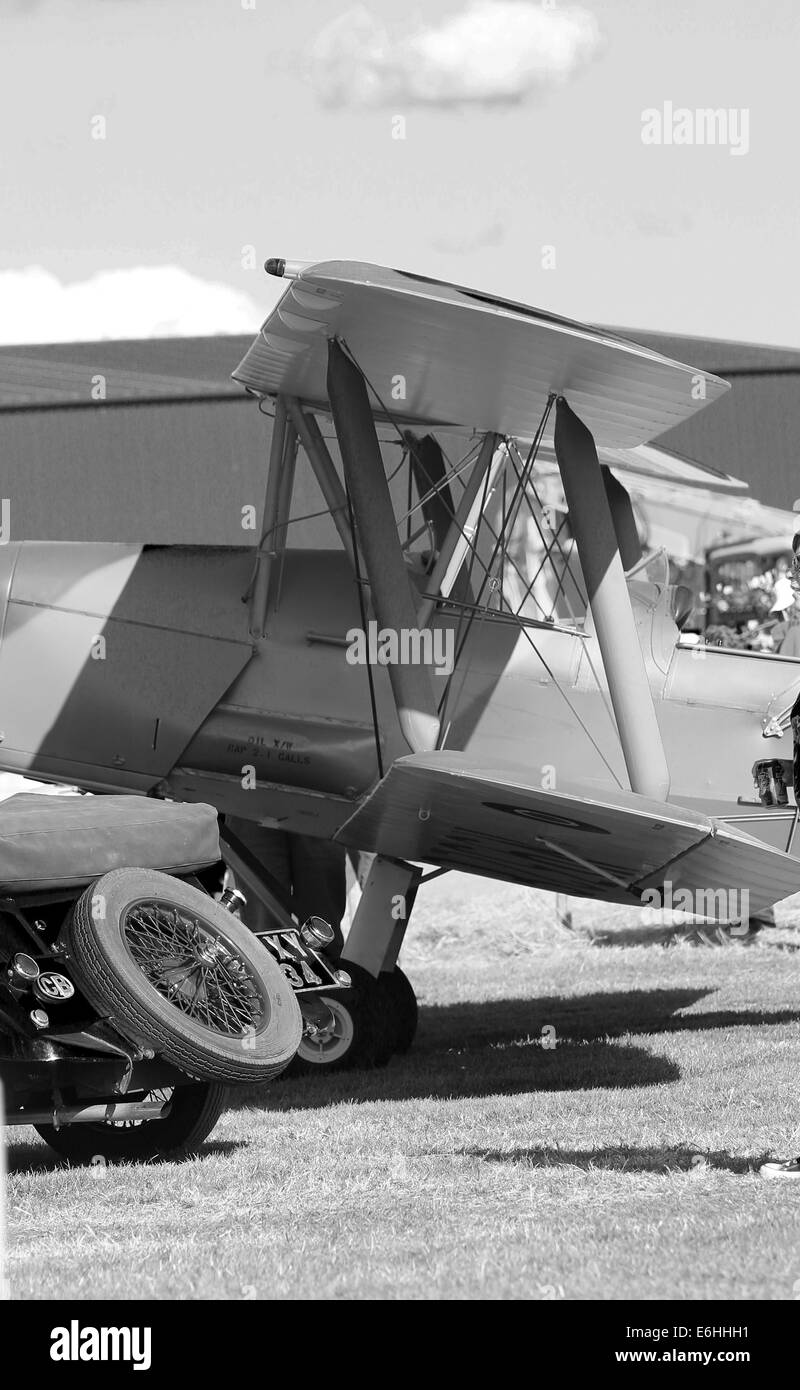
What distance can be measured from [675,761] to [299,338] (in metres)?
2.91

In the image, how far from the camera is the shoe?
15.5ft

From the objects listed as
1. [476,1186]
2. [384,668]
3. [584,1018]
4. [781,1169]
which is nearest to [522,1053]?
[584,1018]

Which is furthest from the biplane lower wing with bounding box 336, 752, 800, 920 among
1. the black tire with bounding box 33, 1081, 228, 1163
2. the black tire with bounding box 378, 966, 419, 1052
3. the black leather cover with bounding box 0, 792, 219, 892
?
the black tire with bounding box 33, 1081, 228, 1163

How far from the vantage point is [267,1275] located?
377 centimetres

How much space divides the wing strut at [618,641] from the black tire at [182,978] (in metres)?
2.47

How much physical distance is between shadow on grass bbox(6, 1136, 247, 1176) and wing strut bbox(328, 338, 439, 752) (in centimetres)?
209

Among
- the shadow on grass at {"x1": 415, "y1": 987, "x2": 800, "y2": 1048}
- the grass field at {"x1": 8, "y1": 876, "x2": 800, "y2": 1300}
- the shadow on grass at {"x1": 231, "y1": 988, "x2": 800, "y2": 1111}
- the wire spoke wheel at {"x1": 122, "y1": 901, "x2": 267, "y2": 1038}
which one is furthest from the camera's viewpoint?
A: the shadow on grass at {"x1": 415, "y1": 987, "x2": 800, "y2": 1048}

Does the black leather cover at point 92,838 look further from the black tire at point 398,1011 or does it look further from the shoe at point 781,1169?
the black tire at point 398,1011

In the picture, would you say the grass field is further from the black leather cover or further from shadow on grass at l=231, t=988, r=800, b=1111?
the black leather cover

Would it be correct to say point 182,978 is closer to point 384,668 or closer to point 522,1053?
point 384,668

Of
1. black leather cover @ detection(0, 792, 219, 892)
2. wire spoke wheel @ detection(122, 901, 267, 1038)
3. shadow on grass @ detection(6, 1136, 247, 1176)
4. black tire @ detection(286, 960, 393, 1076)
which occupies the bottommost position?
black tire @ detection(286, 960, 393, 1076)
